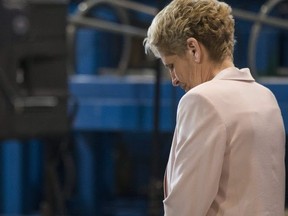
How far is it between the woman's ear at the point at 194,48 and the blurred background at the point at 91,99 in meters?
1.40

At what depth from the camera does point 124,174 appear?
12.9 ft

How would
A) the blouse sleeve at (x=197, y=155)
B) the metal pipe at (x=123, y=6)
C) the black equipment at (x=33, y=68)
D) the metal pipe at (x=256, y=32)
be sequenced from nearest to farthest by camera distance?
the blouse sleeve at (x=197, y=155)
the black equipment at (x=33, y=68)
the metal pipe at (x=256, y=32)
the metal pipe at (x=123, y=6)

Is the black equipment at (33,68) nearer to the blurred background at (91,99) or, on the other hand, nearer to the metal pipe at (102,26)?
the blurred background at (91,99)

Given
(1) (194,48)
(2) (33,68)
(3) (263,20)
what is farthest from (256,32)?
(1) (194,48)

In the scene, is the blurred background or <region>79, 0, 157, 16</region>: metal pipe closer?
the blurred background

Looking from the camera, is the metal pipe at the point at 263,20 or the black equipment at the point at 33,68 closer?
the black equipment at the point at 33,68

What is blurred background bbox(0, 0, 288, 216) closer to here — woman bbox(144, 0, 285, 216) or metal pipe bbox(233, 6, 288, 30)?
metal pipe bbox(233, 6, 288, 30)

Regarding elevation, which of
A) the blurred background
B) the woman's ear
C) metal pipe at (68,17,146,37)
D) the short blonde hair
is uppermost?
the short blonde hair

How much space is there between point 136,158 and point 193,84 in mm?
2141

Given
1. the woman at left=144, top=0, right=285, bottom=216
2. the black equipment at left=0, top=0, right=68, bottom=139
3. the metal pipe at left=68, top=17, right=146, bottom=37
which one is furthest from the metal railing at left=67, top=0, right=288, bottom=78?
the woman at left=144, top=0, right=285, bottom=216

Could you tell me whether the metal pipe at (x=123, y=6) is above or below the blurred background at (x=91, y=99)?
above

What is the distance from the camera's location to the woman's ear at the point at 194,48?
5.86ft

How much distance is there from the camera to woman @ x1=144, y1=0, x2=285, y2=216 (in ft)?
5.67

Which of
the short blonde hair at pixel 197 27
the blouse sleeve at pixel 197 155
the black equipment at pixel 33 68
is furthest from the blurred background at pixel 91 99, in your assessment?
the blouse sleeve at pixel 197 155
